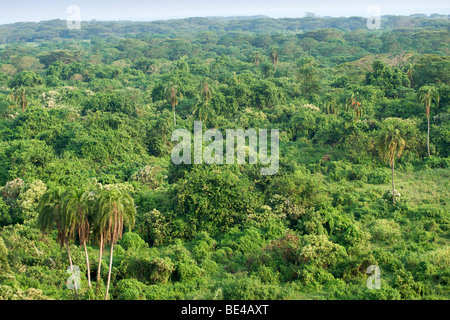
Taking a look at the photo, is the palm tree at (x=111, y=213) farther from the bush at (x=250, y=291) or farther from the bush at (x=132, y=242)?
the bush at (x=132, y=242)

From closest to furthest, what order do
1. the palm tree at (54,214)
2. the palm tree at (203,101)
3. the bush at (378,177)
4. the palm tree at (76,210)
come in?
1. the palm tree at (76,210)
2. the palm tree at (54,214)
3. the bush at (378,177)
4. the palm tree at (203,101)

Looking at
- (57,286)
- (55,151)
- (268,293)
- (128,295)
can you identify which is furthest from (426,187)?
(55,151)

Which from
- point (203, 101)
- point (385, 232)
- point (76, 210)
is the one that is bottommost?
point (385, 232)

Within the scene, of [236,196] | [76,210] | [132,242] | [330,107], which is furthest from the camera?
[330,107]

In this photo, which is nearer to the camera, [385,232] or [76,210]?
[76,210]

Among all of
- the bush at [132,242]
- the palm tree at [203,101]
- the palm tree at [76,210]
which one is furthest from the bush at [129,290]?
the palm tree at [203,101]

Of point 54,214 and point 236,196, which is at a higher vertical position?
point 54,214

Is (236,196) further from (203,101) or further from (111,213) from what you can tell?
(203,101)

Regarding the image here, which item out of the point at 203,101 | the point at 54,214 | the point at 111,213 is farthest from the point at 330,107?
the point at 54,214
